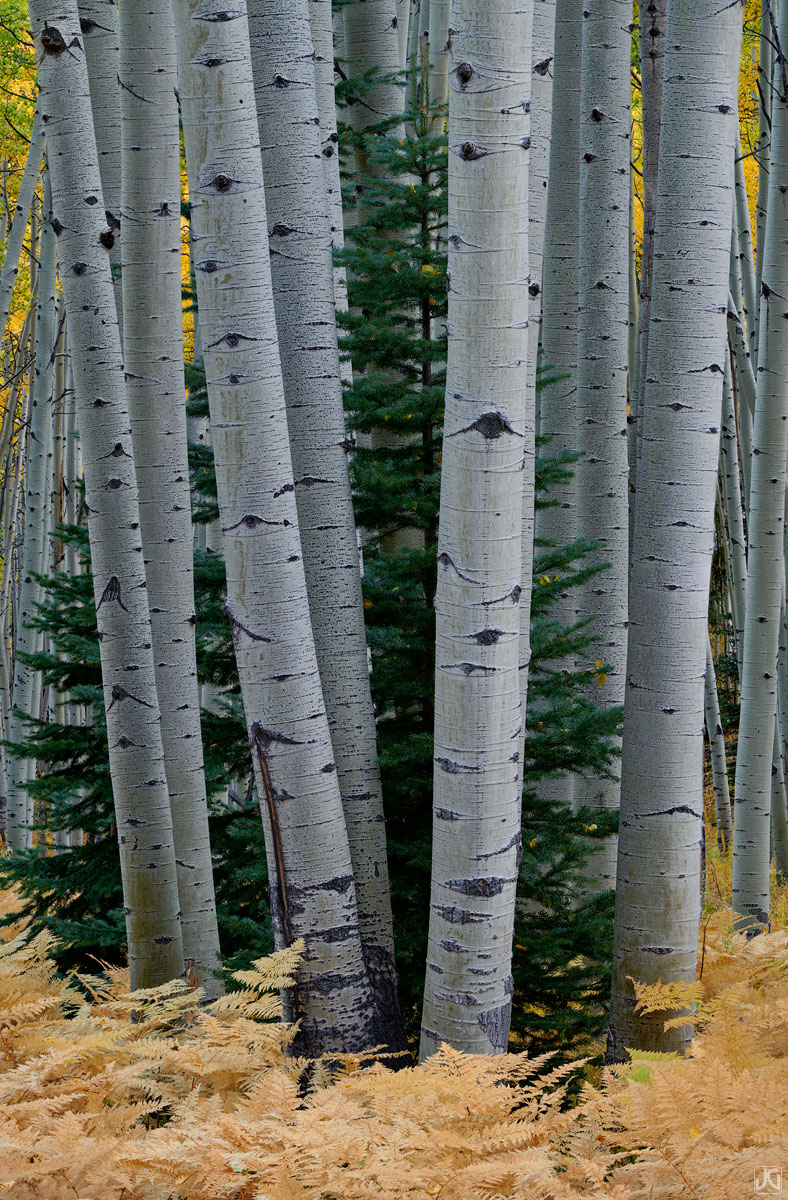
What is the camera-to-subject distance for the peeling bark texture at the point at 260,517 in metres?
2.19

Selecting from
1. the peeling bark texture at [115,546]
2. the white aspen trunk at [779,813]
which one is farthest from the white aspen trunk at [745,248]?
the peeling bark texture at [115,546]

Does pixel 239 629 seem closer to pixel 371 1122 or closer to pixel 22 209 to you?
pixel 371 1122

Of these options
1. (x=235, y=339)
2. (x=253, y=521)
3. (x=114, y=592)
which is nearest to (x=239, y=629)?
(x=253, y=521)

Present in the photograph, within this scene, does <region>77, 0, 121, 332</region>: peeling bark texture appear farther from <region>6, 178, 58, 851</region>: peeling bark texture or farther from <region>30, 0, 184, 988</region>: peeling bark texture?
<region>6, 178, 58, 851</region>: peeling bark texture

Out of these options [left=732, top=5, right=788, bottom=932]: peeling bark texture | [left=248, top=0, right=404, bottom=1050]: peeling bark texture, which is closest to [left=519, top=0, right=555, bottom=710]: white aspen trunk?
[left=248, top=0, right=404, bottom=1050]: peeling bark texture

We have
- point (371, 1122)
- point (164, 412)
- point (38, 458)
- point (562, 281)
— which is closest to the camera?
point (371, 1122)

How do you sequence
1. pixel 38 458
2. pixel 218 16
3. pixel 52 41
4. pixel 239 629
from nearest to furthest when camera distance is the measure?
pixel 218 16 < pixel 239 629 < pixel 52 41 < pixel 38 458

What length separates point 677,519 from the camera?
8.17 feet

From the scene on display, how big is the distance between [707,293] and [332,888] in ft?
5.94

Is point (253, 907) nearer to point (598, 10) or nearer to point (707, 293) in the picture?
point (707, 293)

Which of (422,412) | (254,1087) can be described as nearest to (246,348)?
(422,412)

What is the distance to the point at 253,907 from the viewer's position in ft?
12.9

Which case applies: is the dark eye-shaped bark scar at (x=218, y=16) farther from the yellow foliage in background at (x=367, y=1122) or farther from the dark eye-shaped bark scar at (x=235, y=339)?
the yellow foliage in background at (x=367, y=1122)

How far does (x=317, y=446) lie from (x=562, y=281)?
2.11 m
